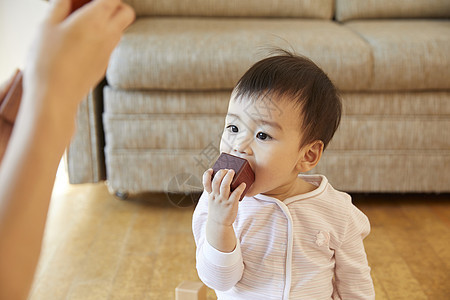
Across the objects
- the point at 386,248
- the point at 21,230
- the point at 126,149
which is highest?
the point at 21,230

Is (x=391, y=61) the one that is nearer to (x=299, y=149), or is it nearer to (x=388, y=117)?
(x=388, y=117)

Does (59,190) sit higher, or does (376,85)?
(376,85)

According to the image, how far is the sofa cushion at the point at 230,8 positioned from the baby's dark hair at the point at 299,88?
1.30 m

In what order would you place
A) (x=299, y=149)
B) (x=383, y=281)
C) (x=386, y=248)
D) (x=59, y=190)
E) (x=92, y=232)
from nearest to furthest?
1. (x=299, y=149)
2. (x=383, y=281)
3. (x=386, y=248)
4. (x=92, y=232)
5. (x=59, y=190)

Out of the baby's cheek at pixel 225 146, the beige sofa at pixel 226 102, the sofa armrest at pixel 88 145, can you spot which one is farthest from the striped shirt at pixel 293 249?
the sofa armrest at pixel 88 145

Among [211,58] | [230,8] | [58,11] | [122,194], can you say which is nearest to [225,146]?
[58,11]

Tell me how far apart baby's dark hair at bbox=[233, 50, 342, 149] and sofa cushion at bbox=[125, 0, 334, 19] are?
4.26ft

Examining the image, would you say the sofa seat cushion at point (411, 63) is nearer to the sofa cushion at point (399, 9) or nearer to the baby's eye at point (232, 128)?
the sofa cushion at point (399, 9)

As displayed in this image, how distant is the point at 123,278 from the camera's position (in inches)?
57.6

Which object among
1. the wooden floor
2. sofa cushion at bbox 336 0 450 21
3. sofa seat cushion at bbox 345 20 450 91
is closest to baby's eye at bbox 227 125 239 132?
the wooden floor

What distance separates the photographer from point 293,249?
→ 954mm

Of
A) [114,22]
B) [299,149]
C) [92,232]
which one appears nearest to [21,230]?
[114,22]

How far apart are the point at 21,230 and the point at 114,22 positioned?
0.64 ft

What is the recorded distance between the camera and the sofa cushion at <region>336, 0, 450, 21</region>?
220 centimetres
